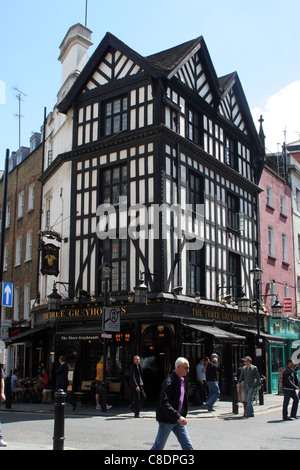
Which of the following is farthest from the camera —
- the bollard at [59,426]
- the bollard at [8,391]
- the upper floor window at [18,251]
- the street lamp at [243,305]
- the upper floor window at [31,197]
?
the upper floor window at [18,251]

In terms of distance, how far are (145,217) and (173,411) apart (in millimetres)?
12330

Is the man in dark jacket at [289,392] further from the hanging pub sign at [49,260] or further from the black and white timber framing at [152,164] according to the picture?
the hanging pub sign at [49,260]

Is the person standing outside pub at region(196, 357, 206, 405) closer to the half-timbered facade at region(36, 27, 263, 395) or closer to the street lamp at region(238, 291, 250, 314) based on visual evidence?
the half-timbered facade at region(36, 27, 263, 395)

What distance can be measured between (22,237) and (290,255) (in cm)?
1523

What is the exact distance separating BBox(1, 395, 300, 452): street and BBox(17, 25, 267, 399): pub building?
3.37 metres

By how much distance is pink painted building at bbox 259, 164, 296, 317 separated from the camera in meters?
26.9

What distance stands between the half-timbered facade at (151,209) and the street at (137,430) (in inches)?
134

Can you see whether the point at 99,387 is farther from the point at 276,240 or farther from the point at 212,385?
the point at 276,240

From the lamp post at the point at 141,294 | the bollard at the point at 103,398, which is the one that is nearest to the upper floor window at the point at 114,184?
the lamp post at the point at 141,294

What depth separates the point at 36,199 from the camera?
26141 mm

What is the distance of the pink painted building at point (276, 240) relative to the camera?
88.2 feet

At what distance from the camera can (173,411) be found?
6.68 m
